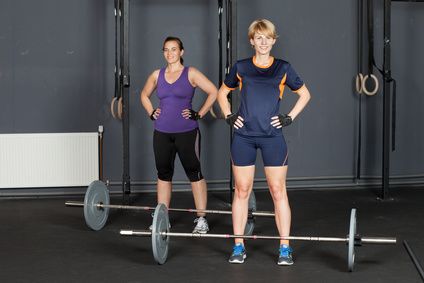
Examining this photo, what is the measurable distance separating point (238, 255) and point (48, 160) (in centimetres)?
265

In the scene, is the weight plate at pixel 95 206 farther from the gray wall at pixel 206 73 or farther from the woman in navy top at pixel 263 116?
the gray wall at pixel 206 73

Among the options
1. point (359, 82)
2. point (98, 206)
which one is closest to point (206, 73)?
point (359, 82)

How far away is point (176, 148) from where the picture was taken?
4457 mm

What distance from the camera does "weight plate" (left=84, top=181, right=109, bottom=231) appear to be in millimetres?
4475

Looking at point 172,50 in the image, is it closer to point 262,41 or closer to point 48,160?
point 262,41

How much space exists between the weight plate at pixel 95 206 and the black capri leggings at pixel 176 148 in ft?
1.39

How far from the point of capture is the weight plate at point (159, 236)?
3564 mm

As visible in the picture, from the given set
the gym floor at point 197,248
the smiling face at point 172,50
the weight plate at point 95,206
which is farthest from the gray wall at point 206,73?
the smiling face at point 172,50

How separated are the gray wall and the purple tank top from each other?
1.70 metres

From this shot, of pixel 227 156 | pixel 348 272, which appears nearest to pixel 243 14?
pixel 227 156

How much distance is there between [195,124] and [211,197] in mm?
1590

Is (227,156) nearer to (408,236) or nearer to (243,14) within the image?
(243,14)

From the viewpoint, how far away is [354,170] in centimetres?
640

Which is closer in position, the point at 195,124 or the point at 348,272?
the point at 348,272
